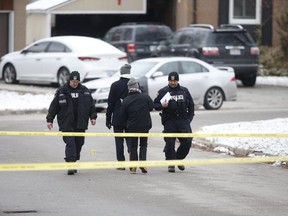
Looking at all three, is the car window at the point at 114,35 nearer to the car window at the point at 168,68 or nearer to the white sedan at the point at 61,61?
the white sedan at the point at 61,61

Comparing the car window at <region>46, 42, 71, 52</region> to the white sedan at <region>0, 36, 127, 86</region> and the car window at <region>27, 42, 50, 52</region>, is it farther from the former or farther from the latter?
the car window at <region>27, 42, 50, 52</region>

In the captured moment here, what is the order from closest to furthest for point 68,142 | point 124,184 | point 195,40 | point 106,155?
point 124,184
point 68,142
point 106,155
point 195,40

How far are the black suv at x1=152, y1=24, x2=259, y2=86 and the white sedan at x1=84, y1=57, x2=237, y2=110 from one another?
4.91m

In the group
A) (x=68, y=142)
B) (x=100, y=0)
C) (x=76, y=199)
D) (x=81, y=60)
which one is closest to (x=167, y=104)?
(x=68, y=142)

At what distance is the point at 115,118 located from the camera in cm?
1598

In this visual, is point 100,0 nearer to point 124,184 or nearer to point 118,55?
point 118,55

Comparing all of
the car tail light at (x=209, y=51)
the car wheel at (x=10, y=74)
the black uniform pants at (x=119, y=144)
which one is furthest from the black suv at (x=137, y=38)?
the black uniform pants at (x=119, y=144)

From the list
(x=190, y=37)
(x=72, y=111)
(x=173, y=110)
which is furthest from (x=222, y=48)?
(x=72, y=111)

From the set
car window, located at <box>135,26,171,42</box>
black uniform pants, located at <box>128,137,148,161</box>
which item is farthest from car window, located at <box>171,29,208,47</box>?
black uniform pants, located at <box>128,137,148,161</box>

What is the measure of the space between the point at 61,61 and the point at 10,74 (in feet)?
8.90

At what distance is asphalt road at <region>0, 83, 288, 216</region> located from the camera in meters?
12.3

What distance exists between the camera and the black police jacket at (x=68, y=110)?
15.4m

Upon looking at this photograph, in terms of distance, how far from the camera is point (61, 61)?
30.5m

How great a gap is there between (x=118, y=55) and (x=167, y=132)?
48.2 feet
